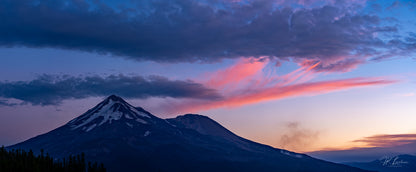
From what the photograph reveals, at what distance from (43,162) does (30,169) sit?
15.9m

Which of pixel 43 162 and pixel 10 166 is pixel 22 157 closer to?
pixel 43 162

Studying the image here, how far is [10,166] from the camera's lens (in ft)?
437

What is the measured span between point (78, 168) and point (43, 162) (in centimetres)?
1767

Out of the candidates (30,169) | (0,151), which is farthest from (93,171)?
(0,151)

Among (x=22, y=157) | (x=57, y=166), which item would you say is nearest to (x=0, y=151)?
(x=22, y=157)

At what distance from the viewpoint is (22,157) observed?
520 feet

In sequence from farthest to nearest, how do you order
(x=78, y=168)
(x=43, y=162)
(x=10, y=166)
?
(x=78, y=168) → (x=43, y=162) → (x=10, y=166)

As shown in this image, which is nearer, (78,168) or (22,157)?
(22,157)

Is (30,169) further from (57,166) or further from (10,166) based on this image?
(57,166)

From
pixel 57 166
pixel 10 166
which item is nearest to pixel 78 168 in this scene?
pixel 57 166

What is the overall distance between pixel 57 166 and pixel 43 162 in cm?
637

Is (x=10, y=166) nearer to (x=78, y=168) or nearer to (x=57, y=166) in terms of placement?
(x=57, y=166)

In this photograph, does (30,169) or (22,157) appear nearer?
(30,169)

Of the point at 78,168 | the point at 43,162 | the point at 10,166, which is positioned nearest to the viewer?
the point at 10,166
